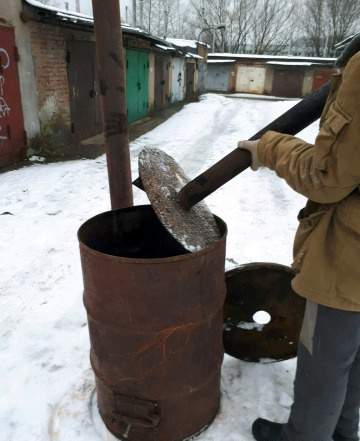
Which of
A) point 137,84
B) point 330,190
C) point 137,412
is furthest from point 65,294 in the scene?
point 137,84

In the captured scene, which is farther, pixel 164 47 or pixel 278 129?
pixel 164 47

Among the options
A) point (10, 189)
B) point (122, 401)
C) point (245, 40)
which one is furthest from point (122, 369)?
point (245, 40)

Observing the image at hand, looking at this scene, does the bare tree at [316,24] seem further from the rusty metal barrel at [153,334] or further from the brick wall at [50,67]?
the rusty metal barrel at [153,334]

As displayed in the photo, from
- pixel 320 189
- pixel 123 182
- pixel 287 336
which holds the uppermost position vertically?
pixel 320 189

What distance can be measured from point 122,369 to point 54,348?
1.08 metres

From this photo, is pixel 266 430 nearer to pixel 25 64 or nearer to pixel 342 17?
pixel 25 64

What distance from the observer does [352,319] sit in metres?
1.43

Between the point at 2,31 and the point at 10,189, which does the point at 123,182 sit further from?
the point at 2,31

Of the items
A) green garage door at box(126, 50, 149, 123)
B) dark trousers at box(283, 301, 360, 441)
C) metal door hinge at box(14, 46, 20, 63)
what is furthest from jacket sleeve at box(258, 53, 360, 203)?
green garage door at box(126, 50, 149, 123)

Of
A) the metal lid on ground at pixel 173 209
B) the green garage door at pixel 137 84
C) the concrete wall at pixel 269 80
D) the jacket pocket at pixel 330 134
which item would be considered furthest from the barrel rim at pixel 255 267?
the concrete wall at pixel 269 80

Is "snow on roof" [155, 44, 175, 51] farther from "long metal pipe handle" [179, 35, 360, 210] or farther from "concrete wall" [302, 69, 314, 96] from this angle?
"concrete wall" [302, 69, 314, 96]

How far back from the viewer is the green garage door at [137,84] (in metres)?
12.0

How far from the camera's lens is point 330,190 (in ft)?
4.09

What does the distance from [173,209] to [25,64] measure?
653cm
